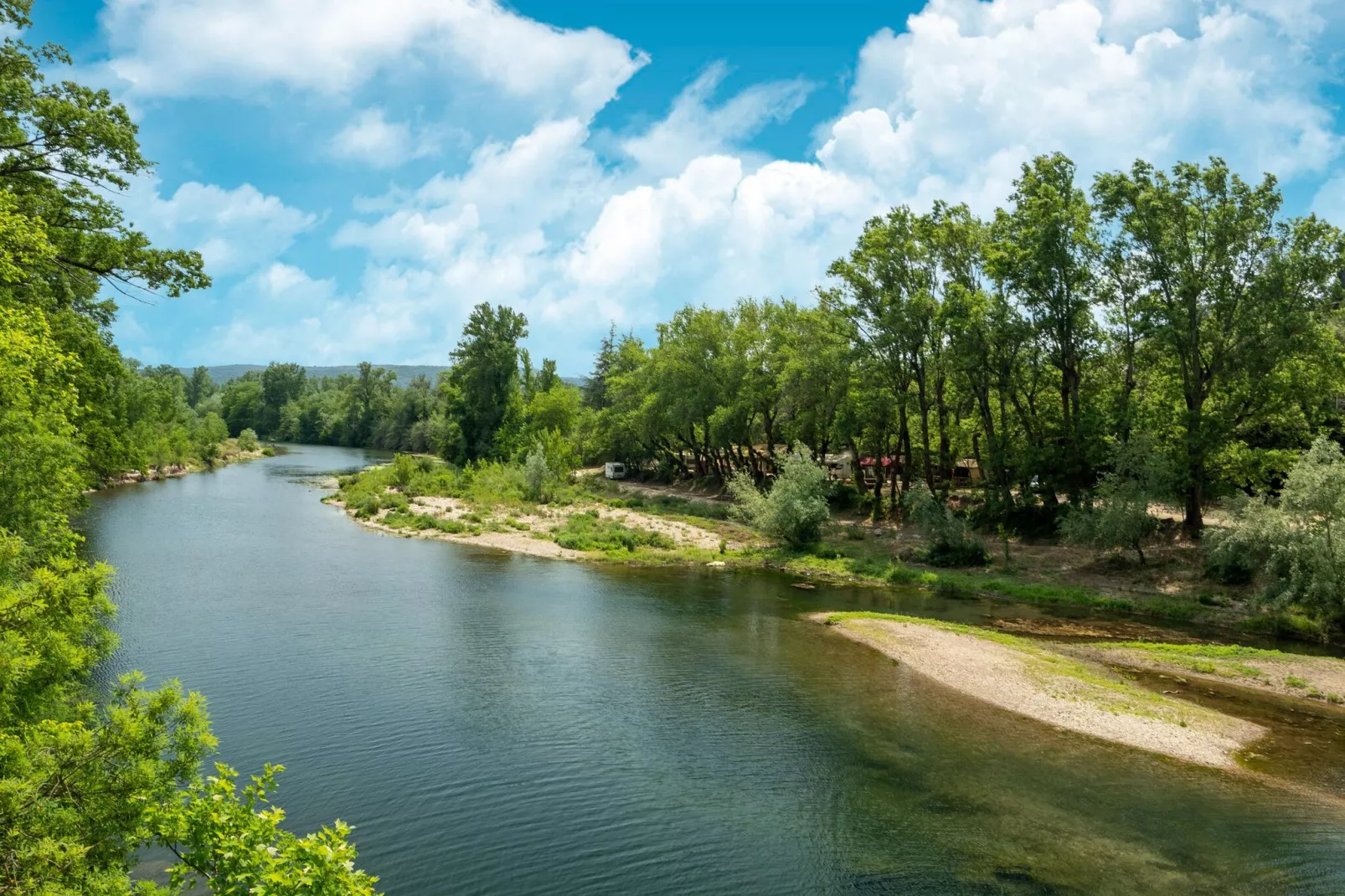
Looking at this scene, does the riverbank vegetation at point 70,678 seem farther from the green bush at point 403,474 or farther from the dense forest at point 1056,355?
the green bush at point 403,474

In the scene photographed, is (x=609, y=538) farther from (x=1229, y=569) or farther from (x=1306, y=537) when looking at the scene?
(x=1306, y=537)

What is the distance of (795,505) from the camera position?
1779 inches

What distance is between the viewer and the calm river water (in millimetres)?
13672

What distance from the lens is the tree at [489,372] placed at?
282ft

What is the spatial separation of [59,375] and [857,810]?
63.3 feet

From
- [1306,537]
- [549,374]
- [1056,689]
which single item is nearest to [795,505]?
[1056,689]

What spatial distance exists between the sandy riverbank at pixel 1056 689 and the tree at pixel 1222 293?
56.6 feet

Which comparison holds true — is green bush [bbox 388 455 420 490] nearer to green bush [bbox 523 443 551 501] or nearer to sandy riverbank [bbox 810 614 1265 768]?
green bush [bbox 523 443 551 501]

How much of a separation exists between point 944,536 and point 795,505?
8230 mm

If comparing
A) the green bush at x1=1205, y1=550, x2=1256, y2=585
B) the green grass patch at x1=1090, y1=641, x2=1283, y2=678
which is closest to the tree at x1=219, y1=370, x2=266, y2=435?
the green bush at x1=1205, y1=550, x2=1256, y2=585

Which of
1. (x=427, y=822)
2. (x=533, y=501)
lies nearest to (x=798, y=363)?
(x=533, y=501)

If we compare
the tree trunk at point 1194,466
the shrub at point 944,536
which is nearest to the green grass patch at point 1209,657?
the tree trunk at point 1194,466

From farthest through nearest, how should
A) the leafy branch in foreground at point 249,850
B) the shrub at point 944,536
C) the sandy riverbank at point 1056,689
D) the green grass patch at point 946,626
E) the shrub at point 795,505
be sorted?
1. the shrub at point 795,505
2. the shrub at point 944,536
3. the green grass patch at point 946,626
4. the sandy riverbank at point 1056,689
5. the leafy branch in foreground at point 249,850

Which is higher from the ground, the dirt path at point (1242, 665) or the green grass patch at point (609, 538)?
the green grass patch at point (609, 538)
